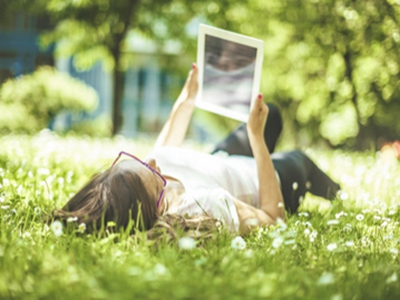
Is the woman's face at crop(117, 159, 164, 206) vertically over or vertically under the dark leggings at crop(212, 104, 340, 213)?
over

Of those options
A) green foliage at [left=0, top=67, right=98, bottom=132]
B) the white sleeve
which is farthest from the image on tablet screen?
green foliage at [left=0, top=67, right=98, bottom=132]

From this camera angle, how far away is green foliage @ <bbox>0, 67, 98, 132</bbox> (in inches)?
493

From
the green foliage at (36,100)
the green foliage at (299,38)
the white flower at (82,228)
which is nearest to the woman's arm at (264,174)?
the white flower at (82,228)

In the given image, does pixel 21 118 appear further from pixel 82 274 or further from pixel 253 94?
pixel 82 274

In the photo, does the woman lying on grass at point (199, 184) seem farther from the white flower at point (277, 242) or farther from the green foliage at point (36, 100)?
the green foliage at point (36, 100)

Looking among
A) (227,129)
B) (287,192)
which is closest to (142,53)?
(227,129)

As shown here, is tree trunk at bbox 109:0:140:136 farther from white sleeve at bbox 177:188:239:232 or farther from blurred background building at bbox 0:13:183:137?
white sleeve at bbox 177:188:239:232

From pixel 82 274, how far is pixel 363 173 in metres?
4.58

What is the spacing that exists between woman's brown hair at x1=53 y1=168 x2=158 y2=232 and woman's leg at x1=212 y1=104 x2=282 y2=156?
190 cm

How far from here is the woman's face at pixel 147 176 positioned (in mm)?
2645

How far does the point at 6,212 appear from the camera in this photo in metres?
2.90

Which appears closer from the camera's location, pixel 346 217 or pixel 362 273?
pixel 362 273

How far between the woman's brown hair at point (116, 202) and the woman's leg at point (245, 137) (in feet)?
6.24

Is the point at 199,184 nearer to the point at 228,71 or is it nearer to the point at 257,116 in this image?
the point at 257,116
